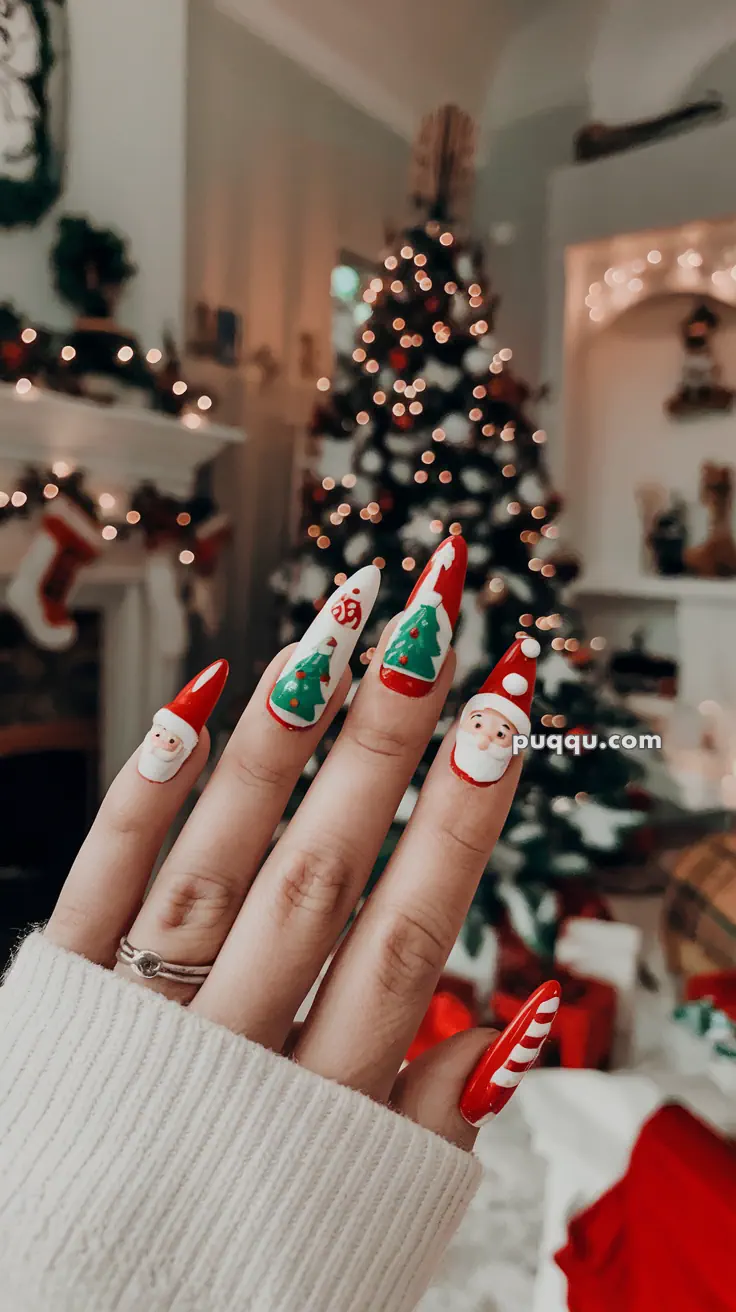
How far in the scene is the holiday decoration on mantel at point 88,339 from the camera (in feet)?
5.40

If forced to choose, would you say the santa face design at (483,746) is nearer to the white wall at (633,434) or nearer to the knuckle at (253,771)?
the knuckle at (253,771)

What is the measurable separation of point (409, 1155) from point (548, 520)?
5.67 ft

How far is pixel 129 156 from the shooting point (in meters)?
1.90

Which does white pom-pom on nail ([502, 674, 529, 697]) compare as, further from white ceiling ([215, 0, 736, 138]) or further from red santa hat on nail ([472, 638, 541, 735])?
white ceiling ([215, 0, 736, 138])

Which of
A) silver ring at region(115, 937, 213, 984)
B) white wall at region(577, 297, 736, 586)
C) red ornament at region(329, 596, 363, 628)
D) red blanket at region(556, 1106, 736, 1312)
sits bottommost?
red blanket at region(556, 1106, 736, 1312)

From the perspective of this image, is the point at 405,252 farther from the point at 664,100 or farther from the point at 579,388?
the point at 664,100

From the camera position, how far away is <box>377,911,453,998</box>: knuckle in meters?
0.50

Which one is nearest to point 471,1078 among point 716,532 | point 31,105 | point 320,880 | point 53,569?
point 320,880

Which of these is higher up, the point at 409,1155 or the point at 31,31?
the point at 31,31

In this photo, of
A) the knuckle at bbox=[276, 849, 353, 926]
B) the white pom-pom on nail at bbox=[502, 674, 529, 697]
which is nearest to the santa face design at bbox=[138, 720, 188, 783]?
the knuckle at bbox=[276, 849, 353, 926]

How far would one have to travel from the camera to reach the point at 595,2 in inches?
95.4

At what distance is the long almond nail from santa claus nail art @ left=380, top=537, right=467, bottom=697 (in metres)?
0.22

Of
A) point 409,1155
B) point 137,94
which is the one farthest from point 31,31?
point 409,1155

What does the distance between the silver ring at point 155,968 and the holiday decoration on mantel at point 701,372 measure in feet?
7.94
